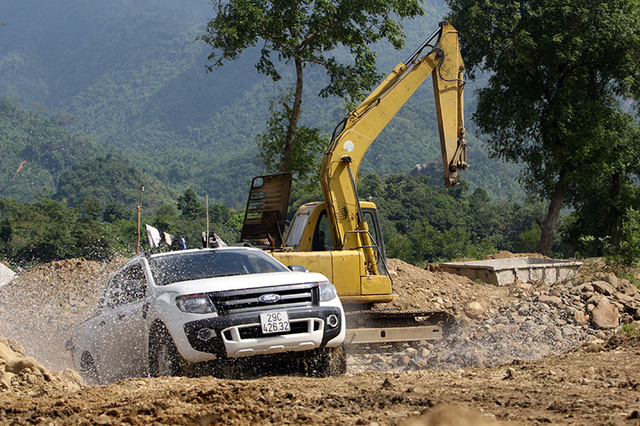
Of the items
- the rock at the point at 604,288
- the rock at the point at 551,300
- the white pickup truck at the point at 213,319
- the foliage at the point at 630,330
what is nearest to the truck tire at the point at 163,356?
the white pickup truck at the point at 213,319

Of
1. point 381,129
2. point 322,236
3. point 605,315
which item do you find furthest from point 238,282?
point 605,315

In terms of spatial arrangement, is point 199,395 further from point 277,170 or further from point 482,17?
point 482,17

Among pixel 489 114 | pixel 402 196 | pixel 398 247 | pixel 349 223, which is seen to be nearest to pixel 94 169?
pixel 402 196

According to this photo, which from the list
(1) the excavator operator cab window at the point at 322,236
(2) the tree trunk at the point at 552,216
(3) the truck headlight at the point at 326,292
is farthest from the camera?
(2) the tree trunk at the point at 552,216

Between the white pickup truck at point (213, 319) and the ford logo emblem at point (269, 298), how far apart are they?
0.01 meters

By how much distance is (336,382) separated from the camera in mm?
6945

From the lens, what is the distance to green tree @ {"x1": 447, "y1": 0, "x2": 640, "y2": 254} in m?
24.9

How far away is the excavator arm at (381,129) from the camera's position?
490 inches

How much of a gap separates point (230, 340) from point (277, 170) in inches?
620

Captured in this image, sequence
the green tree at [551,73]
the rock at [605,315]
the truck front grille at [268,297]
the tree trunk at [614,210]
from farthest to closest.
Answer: the tree trunk at [614,210] < the green tree at [551,73] < the rock at [605,315] < the truck front grille at [268,297]

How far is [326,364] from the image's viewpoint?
784cm

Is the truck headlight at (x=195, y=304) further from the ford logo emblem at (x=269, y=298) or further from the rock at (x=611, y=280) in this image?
the rock at (x=611, y=280)

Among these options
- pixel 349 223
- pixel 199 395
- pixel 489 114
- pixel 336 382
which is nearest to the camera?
pixel 199 395

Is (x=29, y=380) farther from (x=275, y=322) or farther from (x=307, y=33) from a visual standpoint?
(x=307, y=33)
